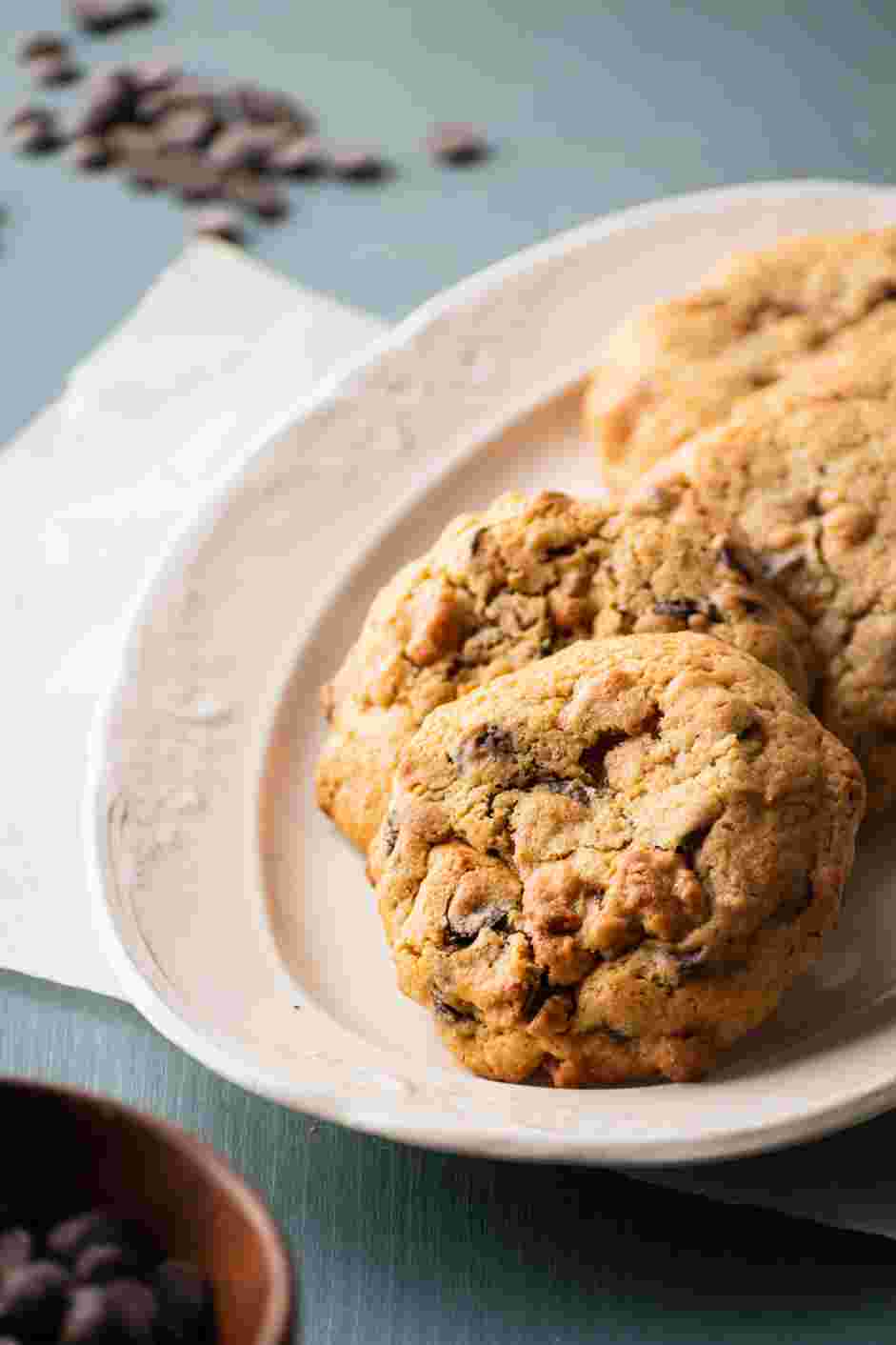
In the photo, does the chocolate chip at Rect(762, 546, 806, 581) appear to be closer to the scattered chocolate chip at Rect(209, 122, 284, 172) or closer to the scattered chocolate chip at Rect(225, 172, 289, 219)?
the scattered chocolate chip at Rect(225, 172, 289, 219)

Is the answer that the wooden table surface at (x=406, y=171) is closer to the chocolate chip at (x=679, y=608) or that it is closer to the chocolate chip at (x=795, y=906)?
the chocolate chip at (x=795, y=906)

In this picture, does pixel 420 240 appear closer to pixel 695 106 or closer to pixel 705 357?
pixel 695 106

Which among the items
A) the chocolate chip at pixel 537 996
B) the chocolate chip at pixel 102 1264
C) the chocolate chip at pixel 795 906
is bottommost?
the chocolate chip at pixel 537 996

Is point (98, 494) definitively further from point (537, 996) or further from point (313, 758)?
point (537, 996)

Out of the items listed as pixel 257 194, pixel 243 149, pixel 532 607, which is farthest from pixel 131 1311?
pixel 243 149

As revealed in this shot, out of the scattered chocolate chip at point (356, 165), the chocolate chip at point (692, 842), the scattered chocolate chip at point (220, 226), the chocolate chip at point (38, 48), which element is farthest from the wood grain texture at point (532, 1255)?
the chocolate chip at point (38, 48)

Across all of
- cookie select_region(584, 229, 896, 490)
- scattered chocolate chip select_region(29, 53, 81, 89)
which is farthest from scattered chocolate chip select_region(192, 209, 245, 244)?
cookie select_region(584, 229, 896, 490)
